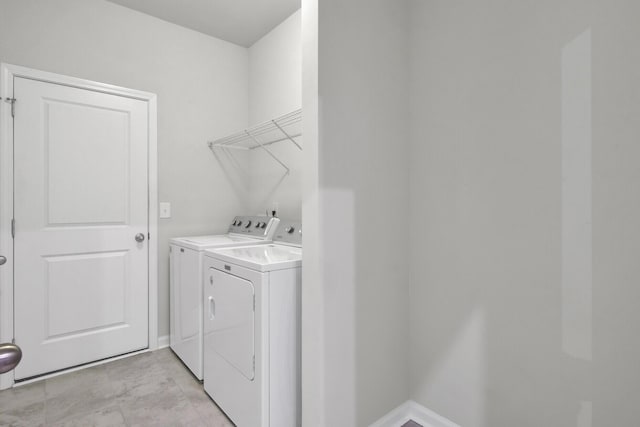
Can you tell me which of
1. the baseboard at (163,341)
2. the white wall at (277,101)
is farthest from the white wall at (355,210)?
the baseboard at (163,341)

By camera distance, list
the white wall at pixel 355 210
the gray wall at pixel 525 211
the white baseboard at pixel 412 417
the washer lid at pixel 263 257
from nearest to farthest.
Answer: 1. the gray wall at pixel 525 211
2. the white wall at pixel 355 210
3. the washer lid at pixel 263 257
4. the white baseboard at pixel 412 417

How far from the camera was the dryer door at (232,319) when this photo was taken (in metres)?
1.50

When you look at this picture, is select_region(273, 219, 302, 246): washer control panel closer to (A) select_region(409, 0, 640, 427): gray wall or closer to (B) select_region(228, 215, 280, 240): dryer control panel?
(B) select_region(228, 215, 280, 240): dryer control panel

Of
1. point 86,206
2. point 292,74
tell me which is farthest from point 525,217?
point 86,206

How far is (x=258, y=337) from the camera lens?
4.74ft

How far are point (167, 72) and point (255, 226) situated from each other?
146cm

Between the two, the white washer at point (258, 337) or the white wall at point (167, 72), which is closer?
the white washer at point (258, 337)

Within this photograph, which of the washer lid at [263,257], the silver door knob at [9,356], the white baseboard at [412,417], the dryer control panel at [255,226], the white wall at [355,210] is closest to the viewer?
the silver door knob at [9,356]

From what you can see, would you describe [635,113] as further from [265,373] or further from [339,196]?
[265,373]

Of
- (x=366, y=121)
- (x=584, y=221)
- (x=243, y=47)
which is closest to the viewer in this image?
(x=584, y=221)

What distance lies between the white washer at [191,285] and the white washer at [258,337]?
314 mm

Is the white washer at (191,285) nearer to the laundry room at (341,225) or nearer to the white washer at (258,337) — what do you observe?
the laundry room at (341,225)

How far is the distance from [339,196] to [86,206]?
194 cm

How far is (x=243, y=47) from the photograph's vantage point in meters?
3.06
